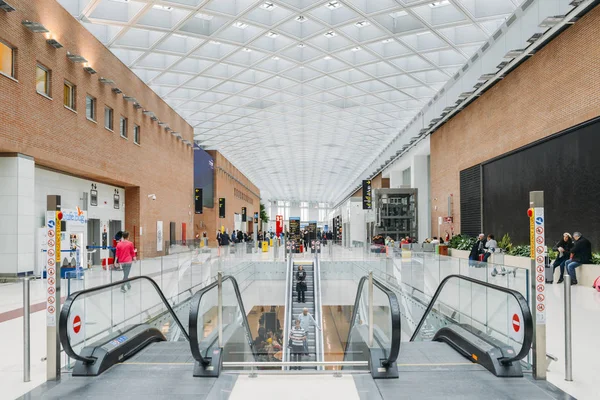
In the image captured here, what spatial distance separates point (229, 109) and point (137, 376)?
90.4 ft

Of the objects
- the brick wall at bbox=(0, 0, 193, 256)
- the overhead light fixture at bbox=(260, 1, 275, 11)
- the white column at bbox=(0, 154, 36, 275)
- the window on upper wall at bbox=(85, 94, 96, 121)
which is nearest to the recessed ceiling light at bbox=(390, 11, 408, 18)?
the overhead light fixture at bbox=(260, 1, 275, 11)

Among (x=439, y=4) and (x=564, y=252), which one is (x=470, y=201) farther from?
(x=564, y=252)

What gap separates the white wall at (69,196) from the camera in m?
16.0

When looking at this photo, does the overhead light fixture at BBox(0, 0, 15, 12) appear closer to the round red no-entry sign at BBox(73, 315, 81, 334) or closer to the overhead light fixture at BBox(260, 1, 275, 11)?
the overhead light fixture at BBox(260, 1, 275, 11)

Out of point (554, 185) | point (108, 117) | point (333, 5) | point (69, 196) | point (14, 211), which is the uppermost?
point (333, 5)


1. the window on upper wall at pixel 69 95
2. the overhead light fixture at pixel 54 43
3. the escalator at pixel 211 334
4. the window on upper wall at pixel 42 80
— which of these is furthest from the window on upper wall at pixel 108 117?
the escalator at pixel 211 334

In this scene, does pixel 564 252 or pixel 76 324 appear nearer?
pixel 76 324

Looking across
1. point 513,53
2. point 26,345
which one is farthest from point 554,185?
point 26,345

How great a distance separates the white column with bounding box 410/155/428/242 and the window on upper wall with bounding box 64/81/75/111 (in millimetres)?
22038

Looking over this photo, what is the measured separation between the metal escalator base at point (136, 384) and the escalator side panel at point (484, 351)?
115 inches

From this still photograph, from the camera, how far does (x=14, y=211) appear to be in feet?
46.2

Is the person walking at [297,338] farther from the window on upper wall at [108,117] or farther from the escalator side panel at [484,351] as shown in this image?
the window on upper wall at [108,117]

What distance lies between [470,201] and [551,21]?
36.4ft

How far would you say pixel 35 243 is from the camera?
1540 centimetres
